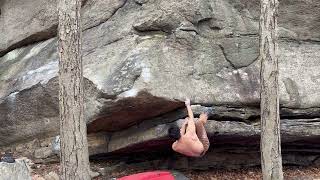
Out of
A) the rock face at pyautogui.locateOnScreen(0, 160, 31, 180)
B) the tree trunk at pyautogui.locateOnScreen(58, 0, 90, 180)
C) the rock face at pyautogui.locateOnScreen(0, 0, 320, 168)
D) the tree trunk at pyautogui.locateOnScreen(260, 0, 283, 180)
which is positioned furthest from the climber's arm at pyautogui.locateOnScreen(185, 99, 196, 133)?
the rock face at pyautogui.locateOnScreen(0, 160, 31, 180)

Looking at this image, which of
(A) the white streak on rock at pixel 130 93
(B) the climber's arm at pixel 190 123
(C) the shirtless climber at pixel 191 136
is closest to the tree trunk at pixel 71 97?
(A) the white streak on rock at pixel 130 93

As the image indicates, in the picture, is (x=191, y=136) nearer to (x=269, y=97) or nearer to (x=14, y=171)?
(x=269, y=97)

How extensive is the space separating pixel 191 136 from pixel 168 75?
1.30 meters

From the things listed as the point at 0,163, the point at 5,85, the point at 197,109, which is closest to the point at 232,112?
the point at 197,109

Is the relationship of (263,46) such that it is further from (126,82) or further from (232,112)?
(126,82)

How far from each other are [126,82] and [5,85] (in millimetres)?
4059

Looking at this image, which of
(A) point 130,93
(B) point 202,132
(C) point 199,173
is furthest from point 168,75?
(C) point 199,173

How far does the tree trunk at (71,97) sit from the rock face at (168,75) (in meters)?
1.02

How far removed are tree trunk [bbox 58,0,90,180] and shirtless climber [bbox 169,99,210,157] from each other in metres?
1.65

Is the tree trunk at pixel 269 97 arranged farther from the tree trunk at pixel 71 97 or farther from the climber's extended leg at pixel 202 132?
the tree trunk at pixel 71 97

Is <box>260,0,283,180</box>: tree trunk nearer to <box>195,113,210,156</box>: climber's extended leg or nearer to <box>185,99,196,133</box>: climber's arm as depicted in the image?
<box>195,113,210,156</box>: climber's extended leg

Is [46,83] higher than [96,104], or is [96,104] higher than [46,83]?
[46,83]

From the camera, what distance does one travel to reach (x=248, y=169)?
11000 mm

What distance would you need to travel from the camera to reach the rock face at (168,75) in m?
8.98
